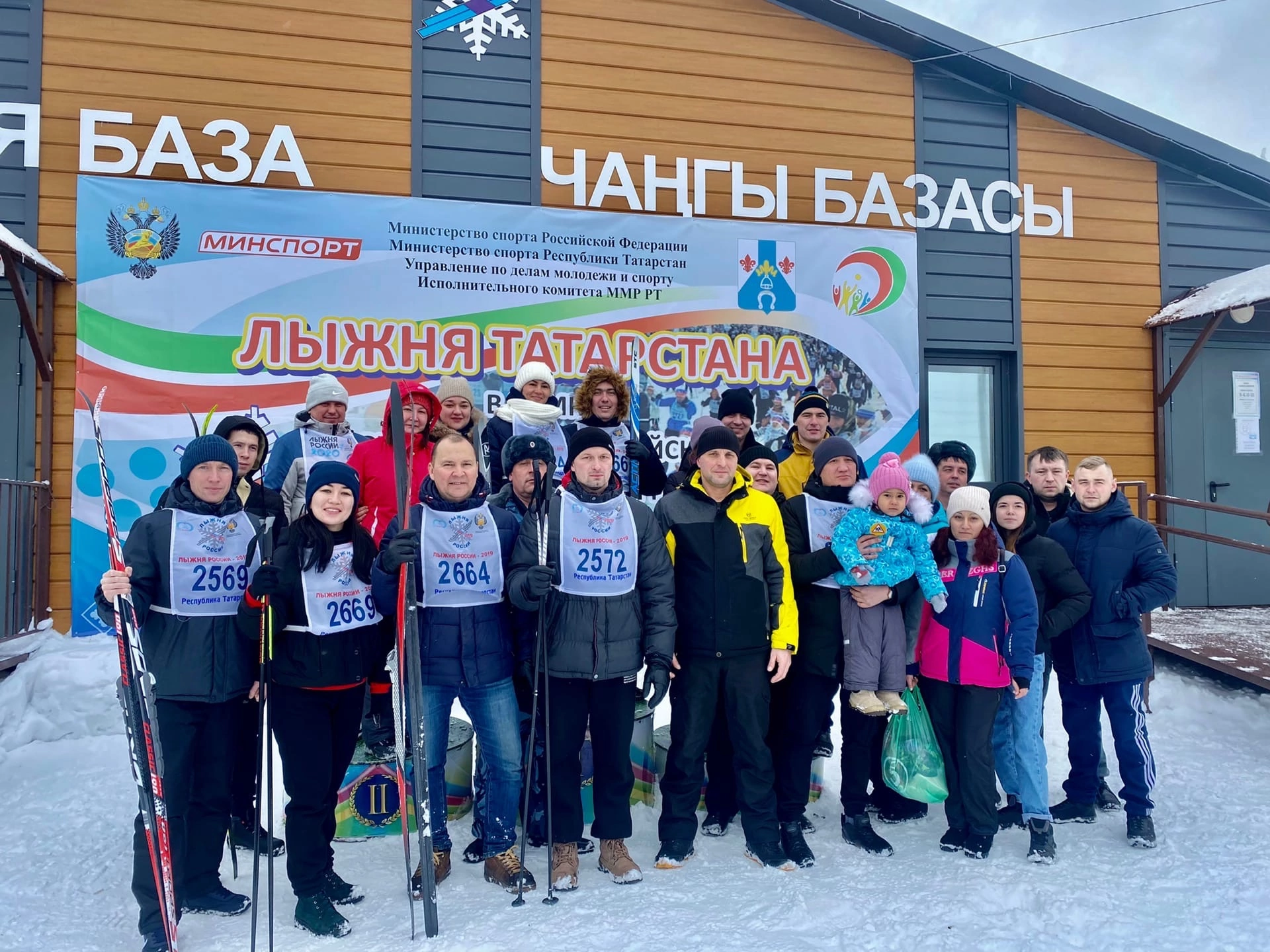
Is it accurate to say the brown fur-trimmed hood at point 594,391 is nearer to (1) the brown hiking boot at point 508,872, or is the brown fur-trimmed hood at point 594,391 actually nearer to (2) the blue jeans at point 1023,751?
(1) the brown hiking boot at point 508,872

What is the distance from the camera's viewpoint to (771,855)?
11.7 ft

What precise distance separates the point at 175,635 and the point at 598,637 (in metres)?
1.48

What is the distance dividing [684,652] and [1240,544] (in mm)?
4415

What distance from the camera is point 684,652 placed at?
3.62m

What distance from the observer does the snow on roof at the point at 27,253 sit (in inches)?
199

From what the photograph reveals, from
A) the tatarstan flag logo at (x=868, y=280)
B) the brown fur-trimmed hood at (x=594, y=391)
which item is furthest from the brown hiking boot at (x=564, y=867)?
the tatarstan flag logo at (x=868, y=280)

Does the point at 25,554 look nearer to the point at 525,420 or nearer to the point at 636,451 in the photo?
the point at 525,420

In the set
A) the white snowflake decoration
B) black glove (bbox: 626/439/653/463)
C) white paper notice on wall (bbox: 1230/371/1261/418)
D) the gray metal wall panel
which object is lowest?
black glove (bbox: 626/439/653/463)

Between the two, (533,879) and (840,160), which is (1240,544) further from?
(533,879)

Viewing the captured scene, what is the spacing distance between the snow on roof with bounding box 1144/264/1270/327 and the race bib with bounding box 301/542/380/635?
20.9 ft

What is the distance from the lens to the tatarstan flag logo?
685 cm

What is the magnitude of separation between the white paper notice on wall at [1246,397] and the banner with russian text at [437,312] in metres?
2.95

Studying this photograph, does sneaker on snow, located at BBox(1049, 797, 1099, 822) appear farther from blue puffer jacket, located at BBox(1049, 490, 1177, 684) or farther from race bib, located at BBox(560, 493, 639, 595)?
race bib, located at BBox(560, 493, 639, 595)

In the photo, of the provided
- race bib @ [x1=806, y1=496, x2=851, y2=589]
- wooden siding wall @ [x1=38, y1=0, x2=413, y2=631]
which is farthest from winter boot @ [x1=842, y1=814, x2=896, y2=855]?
wooden siding wall @ [x1=38, y1=0, x2=413, y2=631]
